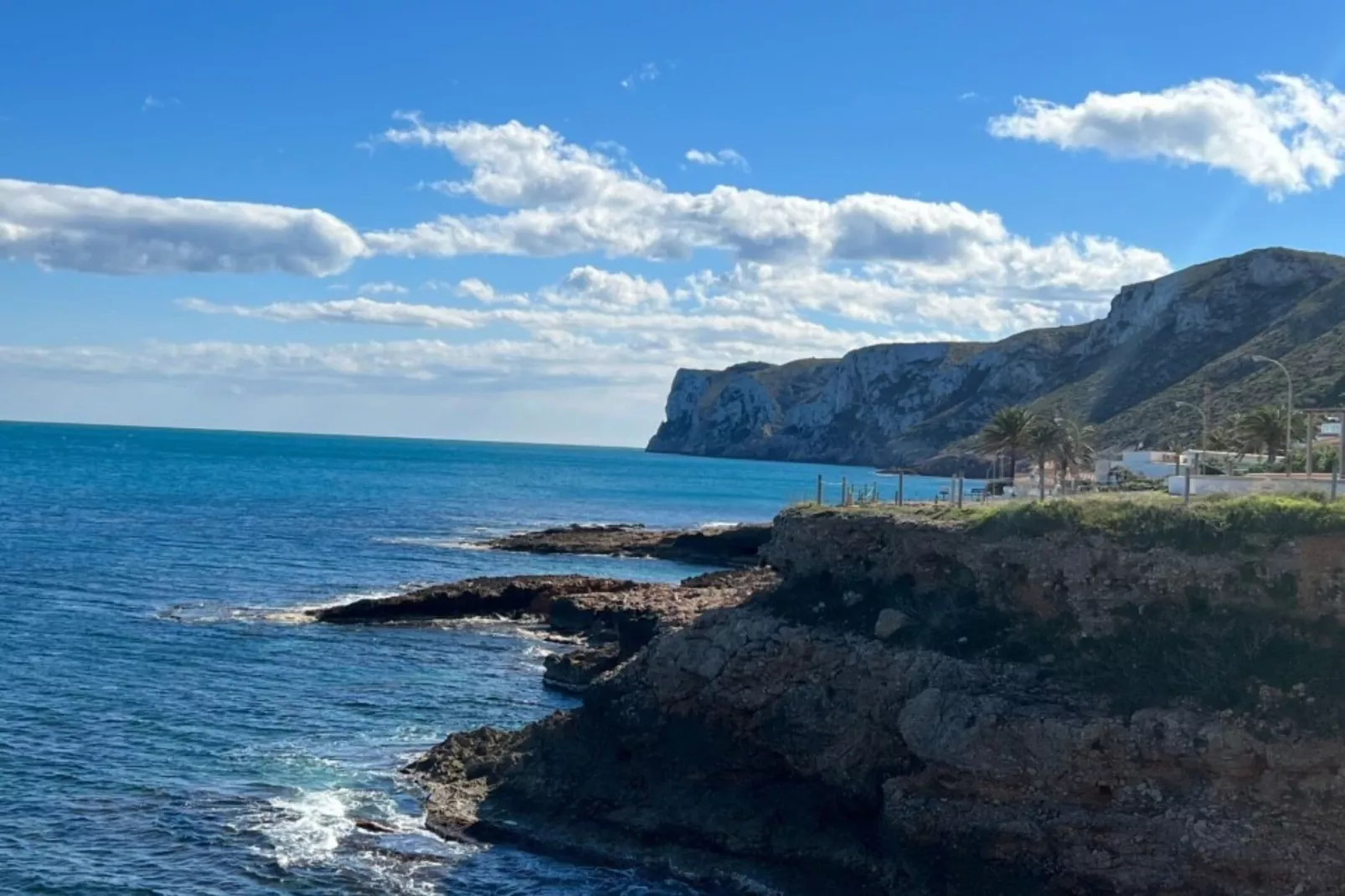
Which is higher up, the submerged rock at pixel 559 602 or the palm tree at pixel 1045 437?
the palm tree at pixel 1045 437

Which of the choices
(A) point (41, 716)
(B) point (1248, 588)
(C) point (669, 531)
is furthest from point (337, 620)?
(C) point (669, 531)

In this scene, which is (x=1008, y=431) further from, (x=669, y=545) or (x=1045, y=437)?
(x=669, y=545)

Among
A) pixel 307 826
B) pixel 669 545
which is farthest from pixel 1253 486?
pixel 669 545

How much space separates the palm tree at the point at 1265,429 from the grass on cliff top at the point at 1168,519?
24285mm

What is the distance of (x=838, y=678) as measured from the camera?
84.7 feet

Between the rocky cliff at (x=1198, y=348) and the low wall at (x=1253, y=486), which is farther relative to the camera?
the rocky cliff at (x=1198, y=348)

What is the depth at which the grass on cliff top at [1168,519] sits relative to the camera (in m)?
22.3

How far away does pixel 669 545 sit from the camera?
3243 inches

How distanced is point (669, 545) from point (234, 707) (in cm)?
4941

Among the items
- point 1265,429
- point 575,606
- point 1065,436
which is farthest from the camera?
point 1065,436

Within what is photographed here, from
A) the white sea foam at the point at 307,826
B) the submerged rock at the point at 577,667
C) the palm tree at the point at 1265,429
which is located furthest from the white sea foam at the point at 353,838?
the palm tree at the point at 1265,429

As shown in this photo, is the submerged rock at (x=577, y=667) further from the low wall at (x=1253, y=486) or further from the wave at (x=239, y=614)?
the low wall at (x=1253, y=486)

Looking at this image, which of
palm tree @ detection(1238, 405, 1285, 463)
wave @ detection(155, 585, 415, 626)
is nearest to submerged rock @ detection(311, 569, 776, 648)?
wave @ detection(155, 585, 415, 626)

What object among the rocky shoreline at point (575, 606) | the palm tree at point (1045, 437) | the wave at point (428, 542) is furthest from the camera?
the wave at point (428, 542)
